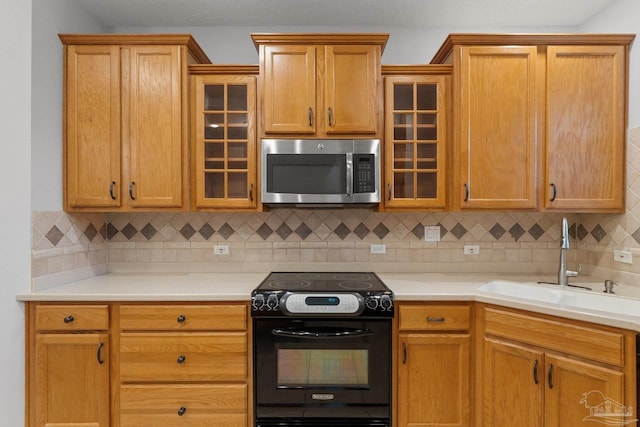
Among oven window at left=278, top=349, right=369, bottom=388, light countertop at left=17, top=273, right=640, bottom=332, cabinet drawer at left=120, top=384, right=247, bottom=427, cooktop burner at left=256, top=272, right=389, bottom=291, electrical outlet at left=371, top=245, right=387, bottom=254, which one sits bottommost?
cabinet drawer at left=120, top=384, right=247, bottom=427

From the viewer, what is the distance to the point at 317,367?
1.95 m

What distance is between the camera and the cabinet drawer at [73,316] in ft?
6.25

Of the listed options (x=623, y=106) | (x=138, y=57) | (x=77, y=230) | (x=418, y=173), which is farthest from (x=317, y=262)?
(x=623, y=106)

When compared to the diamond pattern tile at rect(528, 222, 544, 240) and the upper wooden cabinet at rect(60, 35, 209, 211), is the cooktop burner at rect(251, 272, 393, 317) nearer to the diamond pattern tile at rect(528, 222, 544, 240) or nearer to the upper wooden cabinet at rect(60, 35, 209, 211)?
the upper wooden cabinet at rect(60, 35, 209, 211)

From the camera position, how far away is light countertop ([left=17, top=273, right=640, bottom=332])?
1716 mm

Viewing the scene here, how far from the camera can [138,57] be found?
219cm

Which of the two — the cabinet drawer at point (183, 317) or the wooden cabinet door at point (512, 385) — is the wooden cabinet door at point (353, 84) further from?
the wooden cabinet door at point (512, 385)

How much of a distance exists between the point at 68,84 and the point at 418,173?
218 cm

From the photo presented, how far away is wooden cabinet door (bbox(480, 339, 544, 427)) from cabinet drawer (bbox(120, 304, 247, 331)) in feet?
4.26

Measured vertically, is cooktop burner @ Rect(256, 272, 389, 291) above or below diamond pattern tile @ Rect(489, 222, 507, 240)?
below

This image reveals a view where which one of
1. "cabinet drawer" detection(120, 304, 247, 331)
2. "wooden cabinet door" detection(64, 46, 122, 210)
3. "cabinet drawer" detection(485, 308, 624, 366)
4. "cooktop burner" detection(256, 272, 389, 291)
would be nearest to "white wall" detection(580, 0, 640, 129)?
"cabinet drawer" detection(485, 308, 624, 366)

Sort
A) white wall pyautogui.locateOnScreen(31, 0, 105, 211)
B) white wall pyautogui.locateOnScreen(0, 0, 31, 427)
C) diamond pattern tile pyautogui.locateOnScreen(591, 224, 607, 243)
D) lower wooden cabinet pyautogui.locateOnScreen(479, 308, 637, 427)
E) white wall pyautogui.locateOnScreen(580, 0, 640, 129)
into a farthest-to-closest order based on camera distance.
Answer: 1. diamond pattern tile pyautogui.locateOnScreen(591, 224, 607, 243)
2. white wall pyautogui.locateOnScreen(580, 0, 640, 129)
3. white wall pyautogui.locateOnScreen(31, 0, 105, 211)
4. white wall pyautogui.locateOnScreen(0, 0, 31, 427)
5. lower wooden cabinet pyautogui.locateOnScreen(479, 308, 637, 427)

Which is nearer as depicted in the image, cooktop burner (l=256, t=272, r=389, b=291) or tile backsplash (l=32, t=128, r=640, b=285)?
cooktop burner (l=256, t=272, r=389, b=291)

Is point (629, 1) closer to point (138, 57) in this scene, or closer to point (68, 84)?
point (138, 57)
